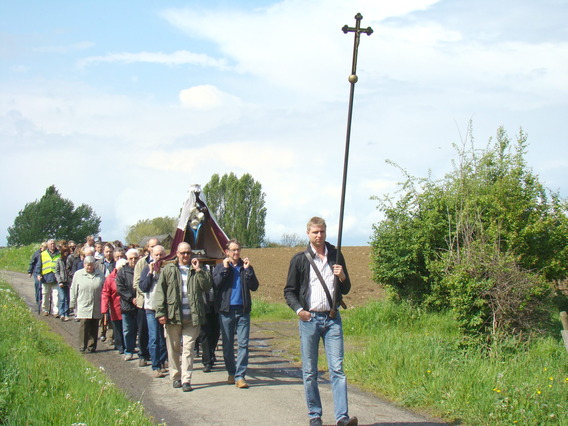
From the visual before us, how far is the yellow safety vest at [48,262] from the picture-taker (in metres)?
17.4

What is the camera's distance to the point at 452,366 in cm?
943

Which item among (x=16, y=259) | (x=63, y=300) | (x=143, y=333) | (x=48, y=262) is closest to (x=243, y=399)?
(x=143, y=333)

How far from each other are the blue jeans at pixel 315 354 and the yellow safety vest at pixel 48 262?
39.9 feet

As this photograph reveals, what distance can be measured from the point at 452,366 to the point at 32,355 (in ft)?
20.1

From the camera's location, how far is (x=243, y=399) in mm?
8461

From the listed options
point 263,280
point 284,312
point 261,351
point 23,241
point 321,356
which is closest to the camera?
point 321,356

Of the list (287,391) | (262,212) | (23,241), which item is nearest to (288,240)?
(262,212)

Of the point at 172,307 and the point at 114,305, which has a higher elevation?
the point at 172,307

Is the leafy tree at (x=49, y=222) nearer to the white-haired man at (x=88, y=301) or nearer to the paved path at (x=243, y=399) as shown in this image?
the white-haired man at (x=88, y=301)

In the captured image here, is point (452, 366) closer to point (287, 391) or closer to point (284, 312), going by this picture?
point (287, 391)

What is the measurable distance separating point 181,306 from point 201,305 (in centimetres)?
29

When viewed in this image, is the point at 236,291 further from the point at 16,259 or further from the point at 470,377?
the point at 16,259

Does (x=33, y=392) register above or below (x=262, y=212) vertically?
below

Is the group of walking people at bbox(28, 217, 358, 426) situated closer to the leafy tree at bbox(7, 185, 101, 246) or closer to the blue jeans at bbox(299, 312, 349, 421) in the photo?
the blue jeans at bbox(299, 312, 349, 421)
